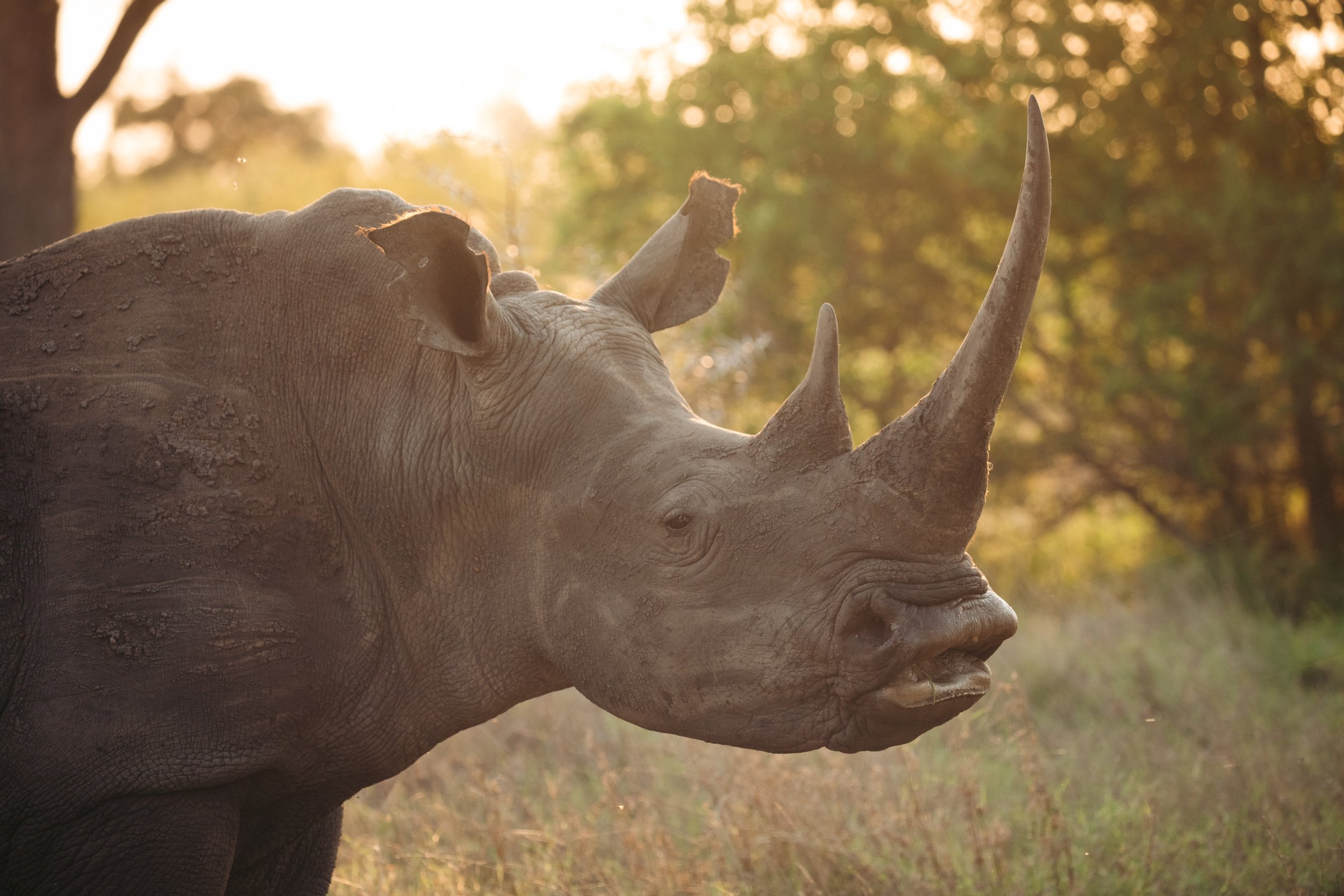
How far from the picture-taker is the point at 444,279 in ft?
10.2

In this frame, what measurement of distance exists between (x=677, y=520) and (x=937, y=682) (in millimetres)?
674

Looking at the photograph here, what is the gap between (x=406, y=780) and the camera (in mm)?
5852

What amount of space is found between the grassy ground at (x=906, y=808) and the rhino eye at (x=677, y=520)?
5.60 ft

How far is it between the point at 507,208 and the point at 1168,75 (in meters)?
5.58

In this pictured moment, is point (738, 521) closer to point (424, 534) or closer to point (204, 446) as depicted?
point (424, 534)

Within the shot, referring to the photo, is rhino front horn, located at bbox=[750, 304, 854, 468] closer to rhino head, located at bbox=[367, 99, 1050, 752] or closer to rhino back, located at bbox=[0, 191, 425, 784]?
rhino head, located at bbox=[367, 99, 1050, 752]

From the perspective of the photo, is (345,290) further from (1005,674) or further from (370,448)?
(1005,674)

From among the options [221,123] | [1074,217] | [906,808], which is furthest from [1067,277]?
[221,123]

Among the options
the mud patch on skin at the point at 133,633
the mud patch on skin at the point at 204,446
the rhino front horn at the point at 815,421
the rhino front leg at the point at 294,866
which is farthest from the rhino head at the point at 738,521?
the rhino front leg at the point at 294,866

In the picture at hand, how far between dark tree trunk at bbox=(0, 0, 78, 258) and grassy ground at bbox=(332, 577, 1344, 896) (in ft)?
13.9

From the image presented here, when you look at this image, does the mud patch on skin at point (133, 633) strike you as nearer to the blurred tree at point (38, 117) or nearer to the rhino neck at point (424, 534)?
the rhino neck at point (424, 534)

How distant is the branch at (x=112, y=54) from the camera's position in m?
8.04

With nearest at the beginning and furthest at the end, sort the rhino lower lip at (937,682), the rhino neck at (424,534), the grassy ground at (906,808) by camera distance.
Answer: the rhino lower lip at (937,682), the rhino neck at (424,534), the grassy ground at (906,808)

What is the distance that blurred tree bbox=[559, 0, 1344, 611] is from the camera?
9992 mm
